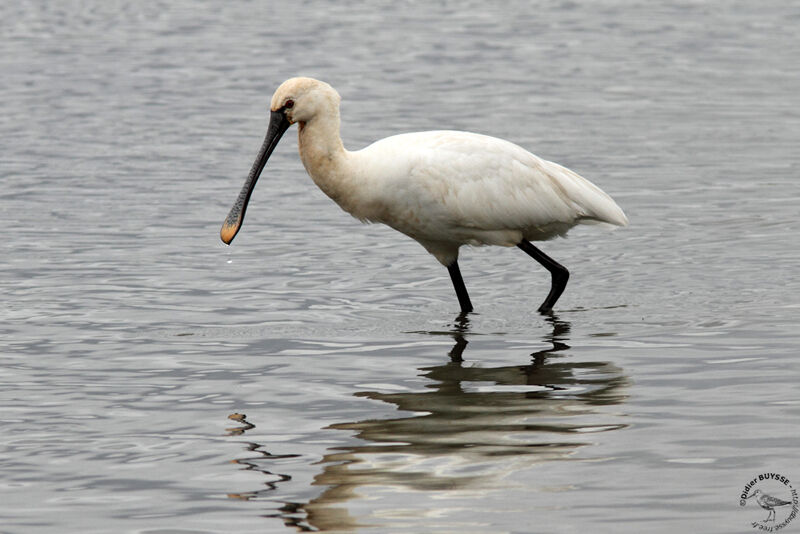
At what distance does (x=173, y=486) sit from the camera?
714cm

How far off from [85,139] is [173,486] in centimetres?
1293

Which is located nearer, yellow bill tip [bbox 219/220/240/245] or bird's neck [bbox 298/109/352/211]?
bird's neck [bbox 298/109/352/211]

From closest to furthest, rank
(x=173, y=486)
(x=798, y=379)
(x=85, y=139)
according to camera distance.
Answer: (x=173, y=486), (x=798, y=379), (x=85, y=139)

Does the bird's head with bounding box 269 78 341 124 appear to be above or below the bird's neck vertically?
above

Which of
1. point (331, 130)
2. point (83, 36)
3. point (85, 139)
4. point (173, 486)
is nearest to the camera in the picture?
point (173, 486)

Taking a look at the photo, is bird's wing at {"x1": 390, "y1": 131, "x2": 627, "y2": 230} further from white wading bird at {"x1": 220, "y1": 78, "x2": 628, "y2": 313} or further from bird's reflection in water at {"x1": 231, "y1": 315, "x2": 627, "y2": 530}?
bird's reflection in water at {"x1": 231, "y1": 315, "x2": 627, "y2": 530}

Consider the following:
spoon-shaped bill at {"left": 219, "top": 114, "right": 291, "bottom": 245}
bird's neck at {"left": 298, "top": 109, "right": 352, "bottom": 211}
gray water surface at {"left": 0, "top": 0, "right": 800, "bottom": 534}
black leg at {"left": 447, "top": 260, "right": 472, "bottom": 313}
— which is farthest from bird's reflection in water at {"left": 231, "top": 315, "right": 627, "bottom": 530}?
spoon-shaped bill at {"left": 219, "top": 114, "right": 291, "bottom": 245}

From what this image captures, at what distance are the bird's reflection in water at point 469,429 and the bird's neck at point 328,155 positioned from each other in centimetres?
140

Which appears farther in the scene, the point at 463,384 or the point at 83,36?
the point at 83,36

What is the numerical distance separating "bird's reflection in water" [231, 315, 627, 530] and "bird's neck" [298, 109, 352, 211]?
1400 millimetres

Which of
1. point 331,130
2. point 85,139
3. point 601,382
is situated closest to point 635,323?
point 601,382

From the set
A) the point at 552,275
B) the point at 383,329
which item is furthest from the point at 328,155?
the point at 552,275

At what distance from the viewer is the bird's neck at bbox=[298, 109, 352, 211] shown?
408 inches

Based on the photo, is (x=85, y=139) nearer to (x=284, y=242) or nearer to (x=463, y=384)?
(x=284, y=242)
